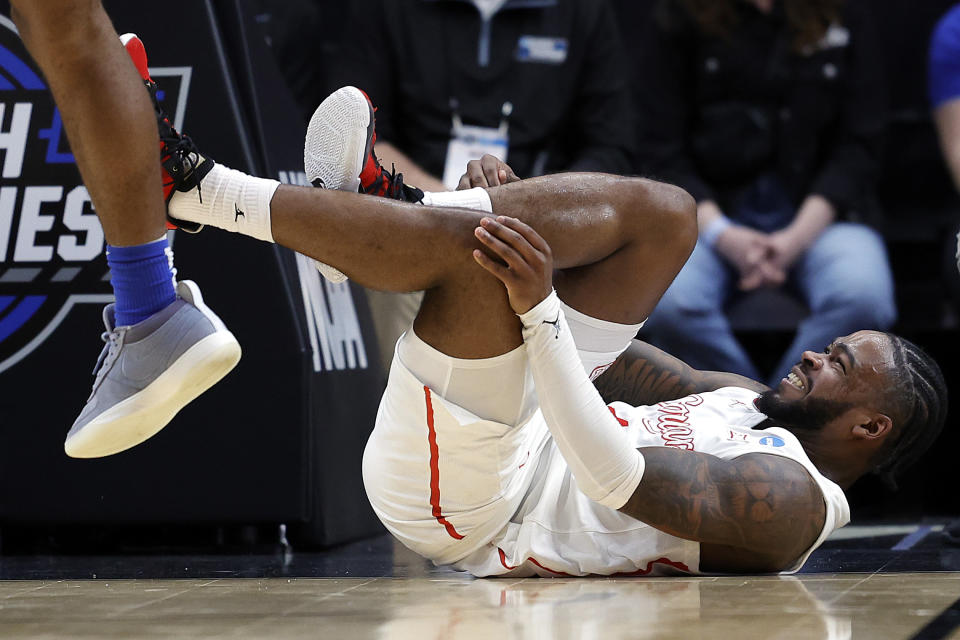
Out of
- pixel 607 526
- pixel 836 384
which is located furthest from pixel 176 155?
pixel 836 384

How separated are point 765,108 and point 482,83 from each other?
84 cm

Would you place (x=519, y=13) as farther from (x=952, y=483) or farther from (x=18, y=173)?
(x=952, y=483)

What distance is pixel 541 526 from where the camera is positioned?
2031mm

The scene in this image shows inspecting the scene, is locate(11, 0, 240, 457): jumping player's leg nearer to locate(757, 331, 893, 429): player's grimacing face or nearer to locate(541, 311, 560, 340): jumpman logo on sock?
locate(541, 311, 560, 340): jumpman logo on sock

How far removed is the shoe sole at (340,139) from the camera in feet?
6.00

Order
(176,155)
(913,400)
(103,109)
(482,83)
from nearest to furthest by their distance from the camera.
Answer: (103,109)
(176,155)
(913,400)
(482,83)

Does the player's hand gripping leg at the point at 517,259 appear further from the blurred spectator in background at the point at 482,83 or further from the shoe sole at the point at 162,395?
the blurred spectator in background at the point at 482,83

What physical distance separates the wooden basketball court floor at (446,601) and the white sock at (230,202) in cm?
55

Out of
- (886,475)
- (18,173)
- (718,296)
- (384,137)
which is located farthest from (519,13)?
(886,475)

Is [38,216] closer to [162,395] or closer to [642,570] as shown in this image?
[162,395]

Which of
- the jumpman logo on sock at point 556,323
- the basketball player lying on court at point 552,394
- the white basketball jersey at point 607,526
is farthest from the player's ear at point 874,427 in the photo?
the jumpman logo on sock at point 556,323

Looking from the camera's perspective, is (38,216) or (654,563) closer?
(654,563)

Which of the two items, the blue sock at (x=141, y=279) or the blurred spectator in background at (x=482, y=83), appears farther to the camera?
the blurred spectator in background at (x=482, y=83)

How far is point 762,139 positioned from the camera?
3535 millimetres
